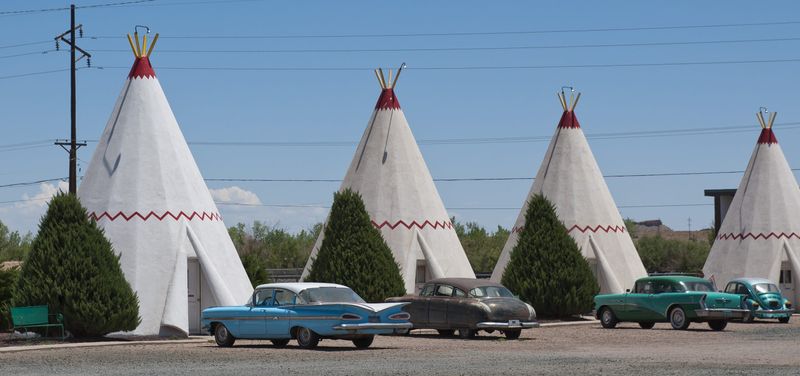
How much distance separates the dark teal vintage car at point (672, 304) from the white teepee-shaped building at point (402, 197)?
4.77m

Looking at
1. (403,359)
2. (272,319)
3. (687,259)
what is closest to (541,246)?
(272,319)

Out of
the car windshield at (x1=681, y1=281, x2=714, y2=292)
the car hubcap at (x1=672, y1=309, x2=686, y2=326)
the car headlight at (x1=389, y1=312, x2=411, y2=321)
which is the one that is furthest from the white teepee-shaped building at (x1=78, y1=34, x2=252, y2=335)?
the car windshield at (x1=681, y1=281, x2=714, y2=292)

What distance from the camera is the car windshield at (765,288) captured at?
28.4 meters

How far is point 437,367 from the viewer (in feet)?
48.9

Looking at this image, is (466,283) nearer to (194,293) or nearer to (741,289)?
(194,293)

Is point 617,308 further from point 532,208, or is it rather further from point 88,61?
point 88,61

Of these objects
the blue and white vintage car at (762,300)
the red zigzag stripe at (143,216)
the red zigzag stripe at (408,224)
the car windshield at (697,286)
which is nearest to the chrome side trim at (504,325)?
the car windshield at (697,286)

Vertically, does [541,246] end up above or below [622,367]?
above

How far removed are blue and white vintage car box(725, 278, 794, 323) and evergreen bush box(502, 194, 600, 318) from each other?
3.44 metres

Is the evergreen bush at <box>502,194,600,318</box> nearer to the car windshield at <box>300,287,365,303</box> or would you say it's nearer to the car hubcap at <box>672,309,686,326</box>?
the car hubcap at <box>672,309,686,326</box>

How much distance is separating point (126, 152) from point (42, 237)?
3121 mm

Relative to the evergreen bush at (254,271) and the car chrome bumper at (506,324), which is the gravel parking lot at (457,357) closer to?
the car chrome bumper at (506,324)

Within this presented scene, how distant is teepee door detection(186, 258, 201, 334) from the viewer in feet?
80.3

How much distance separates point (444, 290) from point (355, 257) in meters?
2.99
